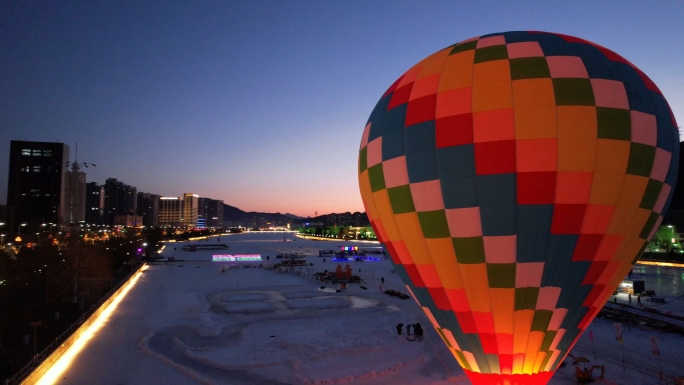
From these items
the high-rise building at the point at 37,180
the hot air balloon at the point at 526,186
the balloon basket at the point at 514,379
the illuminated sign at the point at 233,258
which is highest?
the high-rise building at the point at 37,180

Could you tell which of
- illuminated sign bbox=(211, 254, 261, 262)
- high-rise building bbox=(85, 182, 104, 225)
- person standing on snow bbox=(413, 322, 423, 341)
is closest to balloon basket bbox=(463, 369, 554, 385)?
person standing on snow bbox=(413, 322, 423, 341)

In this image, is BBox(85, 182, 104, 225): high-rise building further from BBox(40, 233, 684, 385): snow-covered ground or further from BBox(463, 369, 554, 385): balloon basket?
BBox(463, 369, 554, 385): balloon basket

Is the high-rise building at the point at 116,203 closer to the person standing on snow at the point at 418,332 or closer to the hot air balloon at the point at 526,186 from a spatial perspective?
the person standing on snow at the point at 418,332

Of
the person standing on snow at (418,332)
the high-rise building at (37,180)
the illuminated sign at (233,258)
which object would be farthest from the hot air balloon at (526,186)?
the high-rise building at (37,180)

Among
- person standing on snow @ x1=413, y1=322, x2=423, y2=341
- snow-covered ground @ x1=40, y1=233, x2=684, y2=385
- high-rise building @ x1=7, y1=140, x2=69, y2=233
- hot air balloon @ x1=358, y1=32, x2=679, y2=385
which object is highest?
high-rise building @ x1=7, y1=140, x2=69, y2=233

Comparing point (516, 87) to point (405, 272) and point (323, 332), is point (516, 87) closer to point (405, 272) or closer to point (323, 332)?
point (405, 272)

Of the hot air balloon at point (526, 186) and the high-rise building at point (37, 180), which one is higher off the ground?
the high-rise building at point (37, 180)

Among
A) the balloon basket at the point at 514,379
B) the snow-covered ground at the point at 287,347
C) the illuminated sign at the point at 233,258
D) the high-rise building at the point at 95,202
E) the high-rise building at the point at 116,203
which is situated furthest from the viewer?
the high-rise building at the point at 116,203

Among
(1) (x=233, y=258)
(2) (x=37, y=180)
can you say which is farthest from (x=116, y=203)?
(1) (x=233, y=258)
